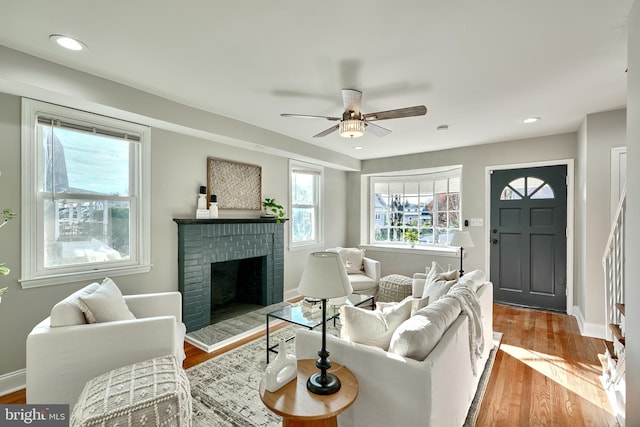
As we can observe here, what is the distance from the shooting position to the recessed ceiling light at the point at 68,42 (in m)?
1.91

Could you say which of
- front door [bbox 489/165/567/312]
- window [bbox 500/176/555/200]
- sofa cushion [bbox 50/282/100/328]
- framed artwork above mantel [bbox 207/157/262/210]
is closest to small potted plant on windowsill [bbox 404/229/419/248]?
front door [bbox 489/165/567/312]

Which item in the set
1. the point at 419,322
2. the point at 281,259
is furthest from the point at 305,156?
the point at 419,322

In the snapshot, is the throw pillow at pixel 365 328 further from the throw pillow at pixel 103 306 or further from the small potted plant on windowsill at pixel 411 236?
the small potted plant on windowsill at pixel 411 236

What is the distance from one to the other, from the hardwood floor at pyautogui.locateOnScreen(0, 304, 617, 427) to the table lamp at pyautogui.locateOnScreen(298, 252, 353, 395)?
4.11ft

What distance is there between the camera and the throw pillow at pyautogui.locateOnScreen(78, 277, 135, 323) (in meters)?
2.00

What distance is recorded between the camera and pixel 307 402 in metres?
1.40

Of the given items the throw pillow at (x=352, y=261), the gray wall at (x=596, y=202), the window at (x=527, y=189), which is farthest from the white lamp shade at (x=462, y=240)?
the throw pillow at (x=352, y=261)

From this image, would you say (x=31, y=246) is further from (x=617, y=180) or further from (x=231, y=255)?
(x=617, y=180)

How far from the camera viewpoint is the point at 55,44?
6.56 feet

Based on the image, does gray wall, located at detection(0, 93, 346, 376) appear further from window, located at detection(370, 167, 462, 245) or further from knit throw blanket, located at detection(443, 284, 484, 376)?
knit throw blanket, located at detection(443, 284, 484, 376)

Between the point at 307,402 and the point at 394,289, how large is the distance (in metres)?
2.75

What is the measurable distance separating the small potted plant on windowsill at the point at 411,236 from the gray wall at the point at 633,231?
13.0 feet

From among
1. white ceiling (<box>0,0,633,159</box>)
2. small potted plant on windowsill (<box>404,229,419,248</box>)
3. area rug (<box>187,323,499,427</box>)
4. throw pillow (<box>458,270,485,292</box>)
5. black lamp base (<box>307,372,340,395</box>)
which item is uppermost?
white ceiling (<box>0,0,633,159</box>)

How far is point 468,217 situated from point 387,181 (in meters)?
1.73
